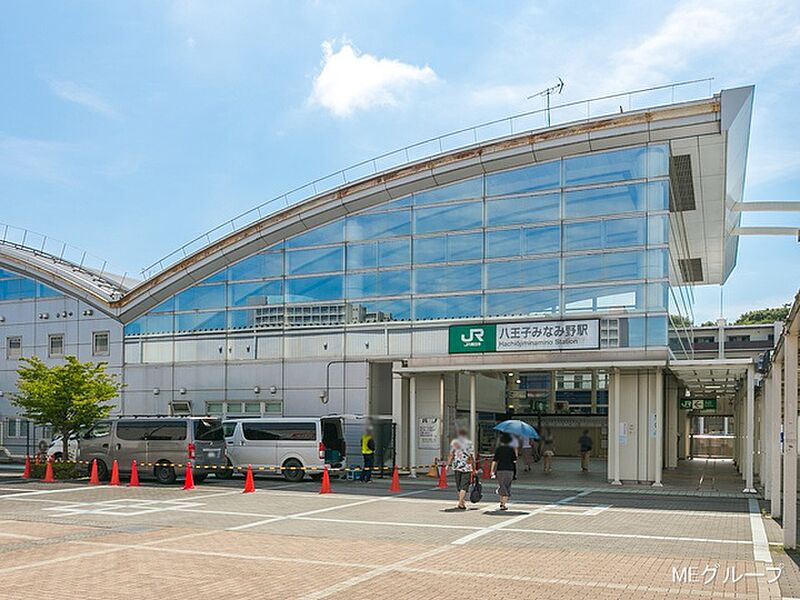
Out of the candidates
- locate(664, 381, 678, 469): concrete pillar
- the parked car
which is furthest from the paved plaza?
locate(664, 381, 678, 469): concrete pillar

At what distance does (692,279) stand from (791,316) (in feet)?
101

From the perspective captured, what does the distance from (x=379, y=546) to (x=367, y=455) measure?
39.0ft

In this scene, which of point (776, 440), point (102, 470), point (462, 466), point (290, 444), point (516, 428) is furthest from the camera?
point (102, 470)

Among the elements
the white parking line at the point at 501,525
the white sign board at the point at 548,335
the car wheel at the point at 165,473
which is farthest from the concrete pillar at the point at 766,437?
the car wheel at the point at 165,473

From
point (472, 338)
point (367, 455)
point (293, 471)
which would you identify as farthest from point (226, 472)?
point (472, 338)

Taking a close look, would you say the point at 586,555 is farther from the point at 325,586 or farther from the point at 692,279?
the point at 692,279

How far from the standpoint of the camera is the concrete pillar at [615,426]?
77.6 feet

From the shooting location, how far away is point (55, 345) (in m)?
33.9

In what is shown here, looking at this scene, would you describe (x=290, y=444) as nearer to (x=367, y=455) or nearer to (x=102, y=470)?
(x=367, y=455)

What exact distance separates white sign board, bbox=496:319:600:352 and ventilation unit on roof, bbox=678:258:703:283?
12309 millimetres

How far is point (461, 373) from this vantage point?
26453 mm

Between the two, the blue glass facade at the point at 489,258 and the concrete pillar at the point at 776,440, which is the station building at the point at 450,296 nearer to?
the blue glass facade at the point at 489,258

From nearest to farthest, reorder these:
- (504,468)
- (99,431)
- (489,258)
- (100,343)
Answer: (504,468) < (99,431) < (489,258) < (100,343)

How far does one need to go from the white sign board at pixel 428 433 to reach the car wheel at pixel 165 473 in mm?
7441
